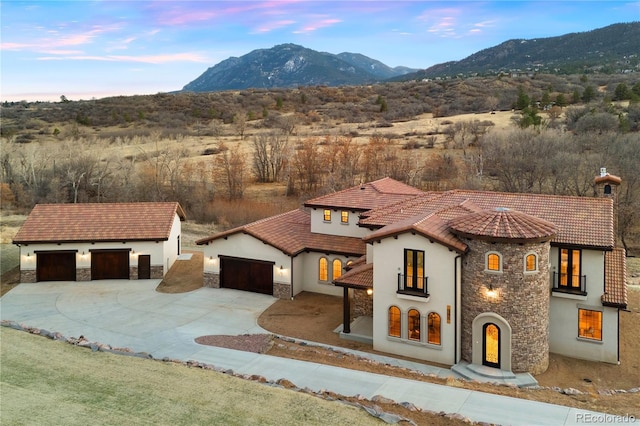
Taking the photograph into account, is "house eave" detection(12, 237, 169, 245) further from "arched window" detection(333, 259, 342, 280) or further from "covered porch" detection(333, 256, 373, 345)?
"covered porch" detection(333, 256, 373, 345)

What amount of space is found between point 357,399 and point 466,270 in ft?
22.1

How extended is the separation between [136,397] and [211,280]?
48.5 ft

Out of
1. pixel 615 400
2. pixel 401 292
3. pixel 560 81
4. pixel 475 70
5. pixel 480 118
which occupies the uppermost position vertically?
pixel 475 70

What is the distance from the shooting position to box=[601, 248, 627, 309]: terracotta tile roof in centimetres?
1817

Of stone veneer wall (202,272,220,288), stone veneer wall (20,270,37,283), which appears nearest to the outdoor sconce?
stone veneer wall (202,272,220,288)

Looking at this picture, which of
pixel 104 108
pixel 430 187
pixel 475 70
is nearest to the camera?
pixel 430 187

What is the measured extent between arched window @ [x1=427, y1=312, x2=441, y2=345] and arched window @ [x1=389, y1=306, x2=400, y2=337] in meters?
1.15

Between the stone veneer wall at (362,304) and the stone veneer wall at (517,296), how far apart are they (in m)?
5.21

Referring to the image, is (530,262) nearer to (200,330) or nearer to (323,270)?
(323,270)

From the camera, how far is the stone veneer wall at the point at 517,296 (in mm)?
17328

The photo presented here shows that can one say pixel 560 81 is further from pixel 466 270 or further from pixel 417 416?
pixel 417 416

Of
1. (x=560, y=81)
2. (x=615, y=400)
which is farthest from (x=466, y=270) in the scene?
(x=560, y=81)

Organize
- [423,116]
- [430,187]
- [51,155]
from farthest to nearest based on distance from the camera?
[423,116], [51,155], [430,187]

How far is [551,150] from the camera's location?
4753 cm
